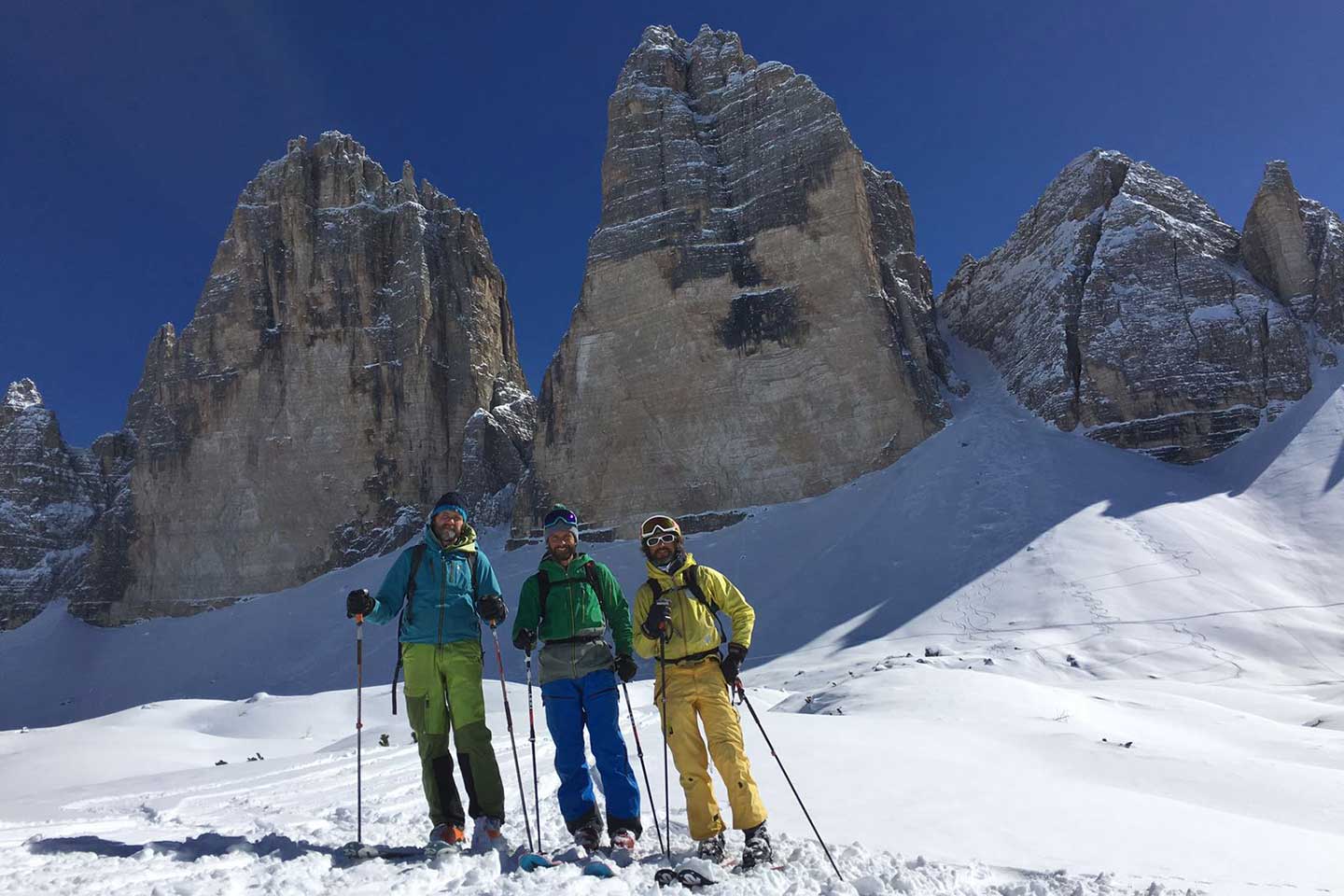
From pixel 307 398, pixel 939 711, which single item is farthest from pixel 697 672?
pixel 307 398

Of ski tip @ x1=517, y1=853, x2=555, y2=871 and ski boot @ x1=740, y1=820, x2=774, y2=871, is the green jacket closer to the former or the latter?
ski tip @ x1=517, y1=853, x2=555, y2=871

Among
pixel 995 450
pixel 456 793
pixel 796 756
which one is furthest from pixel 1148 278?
pixel 456 793

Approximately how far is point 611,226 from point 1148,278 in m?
21.8

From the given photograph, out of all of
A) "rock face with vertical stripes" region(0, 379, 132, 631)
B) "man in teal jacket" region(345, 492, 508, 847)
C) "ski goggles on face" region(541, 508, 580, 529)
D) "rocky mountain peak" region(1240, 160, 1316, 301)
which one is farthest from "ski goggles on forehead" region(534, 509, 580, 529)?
"rock face with vertical stripes" region(0, 379, 132, 631)

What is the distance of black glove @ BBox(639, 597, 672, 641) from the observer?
4488mm

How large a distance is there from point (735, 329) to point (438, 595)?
93.1 feet

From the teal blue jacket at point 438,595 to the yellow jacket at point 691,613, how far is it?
0.96m

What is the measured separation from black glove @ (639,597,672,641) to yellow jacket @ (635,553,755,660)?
0.07m

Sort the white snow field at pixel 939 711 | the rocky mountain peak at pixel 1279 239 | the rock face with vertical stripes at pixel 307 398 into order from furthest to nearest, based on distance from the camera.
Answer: the rock face with vertical stripes at pixel 307 398
the rocky mountain peak at pixel 1279 239
the white snow field at pixel 939 711

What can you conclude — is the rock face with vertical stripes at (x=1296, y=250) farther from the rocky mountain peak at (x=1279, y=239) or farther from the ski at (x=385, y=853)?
the ski at (x=385, y=853)

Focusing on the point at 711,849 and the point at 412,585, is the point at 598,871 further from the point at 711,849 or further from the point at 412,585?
the point at 412,585

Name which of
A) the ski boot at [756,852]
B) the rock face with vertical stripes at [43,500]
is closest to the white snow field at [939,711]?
the ski boot at [756,852]

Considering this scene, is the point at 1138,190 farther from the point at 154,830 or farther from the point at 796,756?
the point at 154,830

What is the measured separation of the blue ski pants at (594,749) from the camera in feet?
14.4
